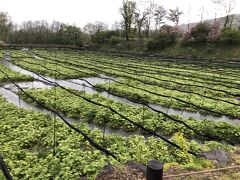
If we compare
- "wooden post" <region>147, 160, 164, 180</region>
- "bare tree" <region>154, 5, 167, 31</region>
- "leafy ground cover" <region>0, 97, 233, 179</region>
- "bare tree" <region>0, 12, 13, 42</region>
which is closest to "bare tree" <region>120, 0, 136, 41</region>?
"bare tree" <region>154, 5, 167, 31</region>

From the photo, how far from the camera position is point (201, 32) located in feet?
119

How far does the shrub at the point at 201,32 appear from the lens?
36.1 metres

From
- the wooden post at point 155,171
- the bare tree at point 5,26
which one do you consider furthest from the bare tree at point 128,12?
the wooden post at point 155,171

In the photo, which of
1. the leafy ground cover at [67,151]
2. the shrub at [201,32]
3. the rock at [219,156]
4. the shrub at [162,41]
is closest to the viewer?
the leafy ground cover at [67,151]

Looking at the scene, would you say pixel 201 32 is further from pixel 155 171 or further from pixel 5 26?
pixel 5 26

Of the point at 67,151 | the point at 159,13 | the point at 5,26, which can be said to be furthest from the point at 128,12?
the point at 67,151

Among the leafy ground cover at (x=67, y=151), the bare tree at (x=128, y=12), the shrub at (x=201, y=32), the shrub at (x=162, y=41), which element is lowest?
the leafy ground cover at (x=67, y=151)

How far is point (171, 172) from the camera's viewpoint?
4.39m

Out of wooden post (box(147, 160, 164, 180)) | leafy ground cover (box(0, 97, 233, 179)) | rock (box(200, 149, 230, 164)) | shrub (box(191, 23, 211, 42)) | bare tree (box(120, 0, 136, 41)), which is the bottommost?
leafy ground cover (box(0, 97, 233, 179))

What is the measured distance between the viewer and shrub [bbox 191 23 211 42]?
118ft

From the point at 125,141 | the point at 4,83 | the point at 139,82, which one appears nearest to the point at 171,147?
the point at 125,141

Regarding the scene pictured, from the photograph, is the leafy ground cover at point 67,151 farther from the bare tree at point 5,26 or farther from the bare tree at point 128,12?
the bare tree at point 5,26

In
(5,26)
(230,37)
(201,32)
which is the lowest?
(230,37)

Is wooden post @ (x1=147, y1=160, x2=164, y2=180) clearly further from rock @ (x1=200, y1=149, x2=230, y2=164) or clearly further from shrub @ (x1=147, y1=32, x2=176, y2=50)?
shrub @ (x1=147, y1=32, x2=176, y2=50)
